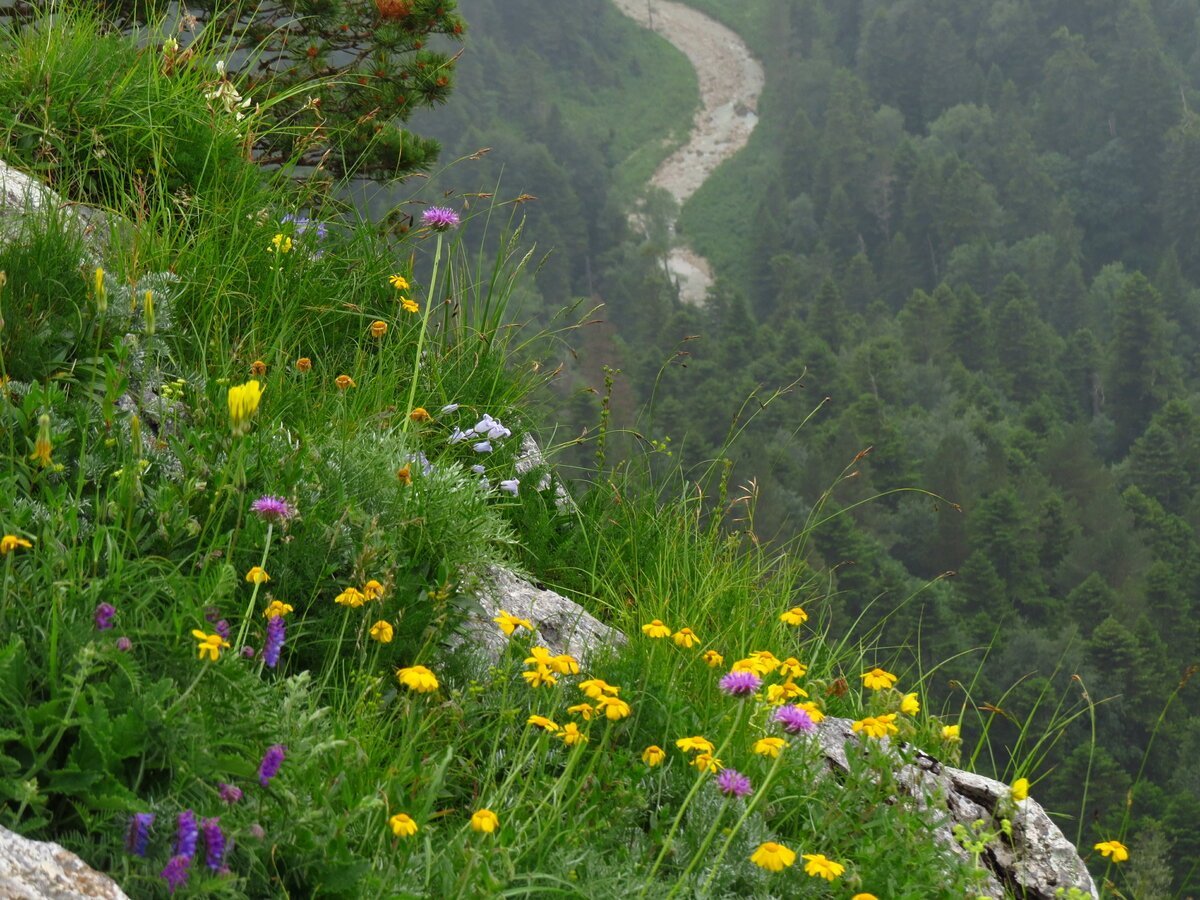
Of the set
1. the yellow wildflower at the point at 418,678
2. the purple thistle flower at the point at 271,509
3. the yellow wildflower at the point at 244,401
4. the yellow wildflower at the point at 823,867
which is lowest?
the purple thistle flower at the point at 271,509

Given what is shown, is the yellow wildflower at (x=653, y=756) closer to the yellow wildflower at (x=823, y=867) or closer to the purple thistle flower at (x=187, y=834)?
the yellow wildflower at (x=823, y=867)

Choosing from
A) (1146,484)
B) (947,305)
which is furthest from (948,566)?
(947,305)

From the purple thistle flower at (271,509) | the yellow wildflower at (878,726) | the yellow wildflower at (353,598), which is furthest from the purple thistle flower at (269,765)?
the yellow wildflower at (878,726)

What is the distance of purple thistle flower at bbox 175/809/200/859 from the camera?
6.48ft

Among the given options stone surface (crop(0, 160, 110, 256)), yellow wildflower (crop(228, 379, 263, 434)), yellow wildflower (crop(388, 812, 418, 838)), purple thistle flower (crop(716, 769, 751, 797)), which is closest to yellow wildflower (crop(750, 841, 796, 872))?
purple thistle flower (crop(716, 769, 751, 797))

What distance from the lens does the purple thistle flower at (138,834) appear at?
2.02m

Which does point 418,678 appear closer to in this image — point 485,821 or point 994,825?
point 485,821

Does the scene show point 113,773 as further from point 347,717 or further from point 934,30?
point 934,30

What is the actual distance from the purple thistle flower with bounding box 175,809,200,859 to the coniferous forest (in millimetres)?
33348

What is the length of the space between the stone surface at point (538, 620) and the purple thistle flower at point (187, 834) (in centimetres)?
142

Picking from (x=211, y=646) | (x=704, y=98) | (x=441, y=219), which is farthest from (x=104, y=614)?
(x=704, y=98)

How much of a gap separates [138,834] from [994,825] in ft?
8.26

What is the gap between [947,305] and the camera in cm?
9312

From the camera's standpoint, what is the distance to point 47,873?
6.16 feet
